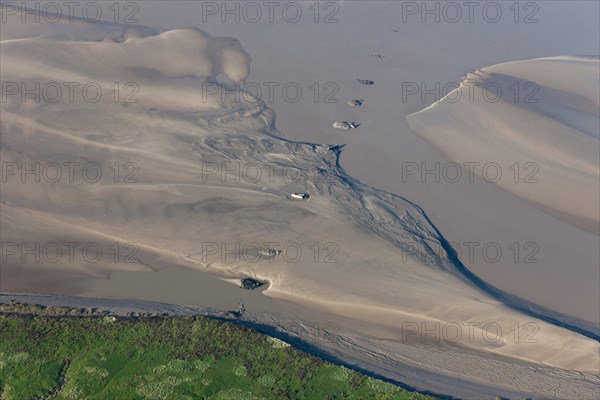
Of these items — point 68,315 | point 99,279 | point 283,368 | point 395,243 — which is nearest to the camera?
point 283,368

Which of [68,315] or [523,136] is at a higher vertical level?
[523,136]

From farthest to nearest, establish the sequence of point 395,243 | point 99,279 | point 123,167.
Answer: point 123,167
point 395,243
point 99,279

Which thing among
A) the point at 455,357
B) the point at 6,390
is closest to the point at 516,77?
the point at 455,357

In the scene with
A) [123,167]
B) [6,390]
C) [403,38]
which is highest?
[403,38]

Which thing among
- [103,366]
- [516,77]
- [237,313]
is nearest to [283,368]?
[237,313]

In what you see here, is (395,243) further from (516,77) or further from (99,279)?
(516,77)

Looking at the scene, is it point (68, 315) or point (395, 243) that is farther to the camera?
point (395, 243)
